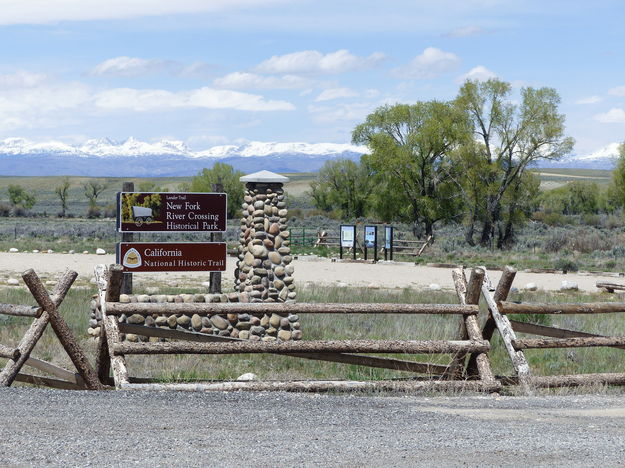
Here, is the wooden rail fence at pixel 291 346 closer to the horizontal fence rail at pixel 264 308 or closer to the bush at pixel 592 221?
the horizontal fence rail at pixel 264 308

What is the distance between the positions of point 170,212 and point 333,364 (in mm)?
4583

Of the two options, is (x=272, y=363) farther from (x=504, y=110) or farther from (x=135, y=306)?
(x=504, y=110)

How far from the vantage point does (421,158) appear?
53.7 m

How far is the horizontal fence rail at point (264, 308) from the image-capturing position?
9.30 meters

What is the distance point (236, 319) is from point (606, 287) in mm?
13224

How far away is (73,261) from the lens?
3219 centimetres

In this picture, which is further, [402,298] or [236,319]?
[402,298]

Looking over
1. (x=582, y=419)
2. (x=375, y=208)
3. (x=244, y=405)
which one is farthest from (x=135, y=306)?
(x=375, y=208)

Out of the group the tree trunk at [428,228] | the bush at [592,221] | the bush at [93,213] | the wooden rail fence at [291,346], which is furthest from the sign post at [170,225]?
the bush at [93,213]

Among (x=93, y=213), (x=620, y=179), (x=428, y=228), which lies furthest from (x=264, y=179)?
(x=93, y=213)

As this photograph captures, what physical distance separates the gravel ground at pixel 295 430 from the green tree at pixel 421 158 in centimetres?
4464

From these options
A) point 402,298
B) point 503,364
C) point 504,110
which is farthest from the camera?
point 504,110

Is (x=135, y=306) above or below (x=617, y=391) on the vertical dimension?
above

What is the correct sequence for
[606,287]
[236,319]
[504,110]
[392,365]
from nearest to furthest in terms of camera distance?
[392,365] → [236,319] → [606,287] → [504,110]
